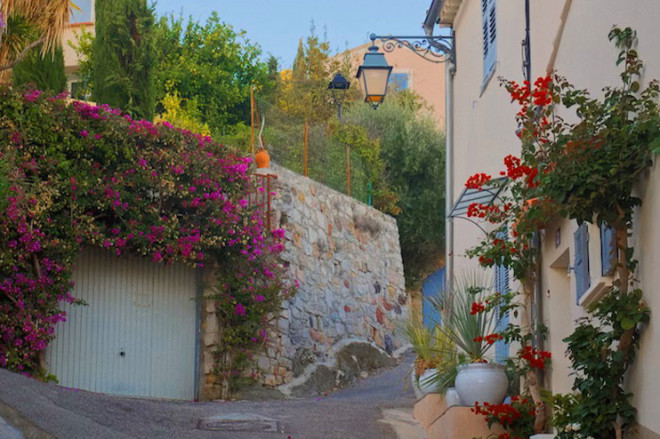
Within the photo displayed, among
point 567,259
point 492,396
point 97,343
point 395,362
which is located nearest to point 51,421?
point 492,396

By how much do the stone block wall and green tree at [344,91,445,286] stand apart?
2.71 metres

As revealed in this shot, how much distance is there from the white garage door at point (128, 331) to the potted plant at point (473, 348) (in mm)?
5992

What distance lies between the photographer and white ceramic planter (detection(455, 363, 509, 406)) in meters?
8.62

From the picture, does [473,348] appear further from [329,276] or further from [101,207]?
[329,276]

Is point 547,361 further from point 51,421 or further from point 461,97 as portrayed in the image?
point 461,97

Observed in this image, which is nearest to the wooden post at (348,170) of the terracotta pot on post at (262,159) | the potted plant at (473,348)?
the terracotta pot on post at (262,159)

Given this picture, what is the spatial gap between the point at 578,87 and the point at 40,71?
44.5 ft

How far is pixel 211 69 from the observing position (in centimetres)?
2833

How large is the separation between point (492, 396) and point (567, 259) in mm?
1605

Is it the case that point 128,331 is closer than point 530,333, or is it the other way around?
point 530,333

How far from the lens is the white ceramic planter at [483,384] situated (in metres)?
8.62

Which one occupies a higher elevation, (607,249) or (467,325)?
(607,249)

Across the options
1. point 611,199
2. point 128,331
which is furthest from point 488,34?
point 128,331

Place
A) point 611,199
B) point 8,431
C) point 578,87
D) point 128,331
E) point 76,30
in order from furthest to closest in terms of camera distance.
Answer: point 76,30 → point 128,331 → point 8,431 → point 578,87 → point 611,199
